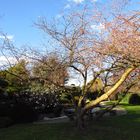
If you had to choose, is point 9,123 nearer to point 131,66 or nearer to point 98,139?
point 98,139

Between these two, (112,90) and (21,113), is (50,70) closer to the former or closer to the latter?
(112,90)

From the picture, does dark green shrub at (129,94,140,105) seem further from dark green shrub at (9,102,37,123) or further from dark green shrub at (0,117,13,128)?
dark green shrub at (0,117,13,128)

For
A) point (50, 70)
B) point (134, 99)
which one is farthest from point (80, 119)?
point (134, 99)

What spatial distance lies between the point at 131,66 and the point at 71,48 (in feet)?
8.06

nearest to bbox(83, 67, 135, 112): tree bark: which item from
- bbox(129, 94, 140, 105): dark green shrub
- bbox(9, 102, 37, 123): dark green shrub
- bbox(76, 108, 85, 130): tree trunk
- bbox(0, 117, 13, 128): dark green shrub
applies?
bbox(76, 108, 85, 130): tree trunk

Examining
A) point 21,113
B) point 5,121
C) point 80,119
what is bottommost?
point 80,119

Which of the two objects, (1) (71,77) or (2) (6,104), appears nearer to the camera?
(1) (71,77)

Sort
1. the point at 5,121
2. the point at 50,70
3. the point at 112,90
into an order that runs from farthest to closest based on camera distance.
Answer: the point at 5,121 < the point at 50,70 < the point at 112,90

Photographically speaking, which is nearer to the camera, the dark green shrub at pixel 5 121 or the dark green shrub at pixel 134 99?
the dark green shrub at pixel 5 121

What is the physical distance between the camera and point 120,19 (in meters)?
10.1

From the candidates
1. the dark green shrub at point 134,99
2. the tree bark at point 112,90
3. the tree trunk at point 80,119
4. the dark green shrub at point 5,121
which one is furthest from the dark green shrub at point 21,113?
the dark green shrub at point 134,99

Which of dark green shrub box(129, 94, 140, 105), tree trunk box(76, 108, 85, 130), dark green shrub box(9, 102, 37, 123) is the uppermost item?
dark green shrub box(129, 94, 140, 105)

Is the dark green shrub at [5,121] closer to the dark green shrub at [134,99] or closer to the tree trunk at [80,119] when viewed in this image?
the tree trunk at [80,119]

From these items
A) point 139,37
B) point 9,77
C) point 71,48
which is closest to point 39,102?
point 9,77
